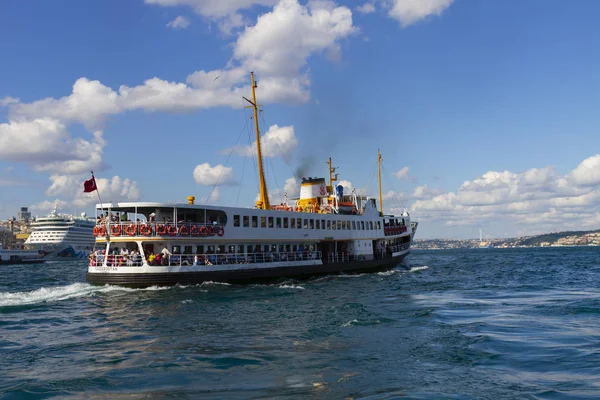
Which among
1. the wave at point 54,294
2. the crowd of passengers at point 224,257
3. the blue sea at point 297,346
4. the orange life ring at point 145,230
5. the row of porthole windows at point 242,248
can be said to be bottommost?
the blue sea at point 297,346

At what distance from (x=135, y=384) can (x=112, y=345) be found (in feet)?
15.5

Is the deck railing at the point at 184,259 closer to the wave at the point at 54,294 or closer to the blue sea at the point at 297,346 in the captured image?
the wave at the point at 54,294

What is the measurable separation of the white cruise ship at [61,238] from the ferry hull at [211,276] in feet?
343

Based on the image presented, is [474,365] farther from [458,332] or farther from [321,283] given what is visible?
[321,283]

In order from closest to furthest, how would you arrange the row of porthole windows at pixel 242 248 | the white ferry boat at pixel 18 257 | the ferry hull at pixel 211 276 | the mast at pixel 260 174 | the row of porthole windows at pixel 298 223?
the ferry hull at pixel 211 276
the row of porthole windows at pixel 242 248
the row of porthole windows at pixel 298 223
the mast at pixel 260 174
the white ferry boat at pixel 18 257

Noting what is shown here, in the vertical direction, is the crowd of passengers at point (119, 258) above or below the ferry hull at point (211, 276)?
above

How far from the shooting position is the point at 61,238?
419 feet

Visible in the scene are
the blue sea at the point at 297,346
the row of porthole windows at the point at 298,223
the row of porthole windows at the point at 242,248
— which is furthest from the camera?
the row of porthole windows at the point at 298,223

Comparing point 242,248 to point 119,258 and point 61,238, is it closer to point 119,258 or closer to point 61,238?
point 119,258

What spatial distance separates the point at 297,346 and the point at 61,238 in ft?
419

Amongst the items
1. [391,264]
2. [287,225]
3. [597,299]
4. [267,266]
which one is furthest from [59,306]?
[391,264]

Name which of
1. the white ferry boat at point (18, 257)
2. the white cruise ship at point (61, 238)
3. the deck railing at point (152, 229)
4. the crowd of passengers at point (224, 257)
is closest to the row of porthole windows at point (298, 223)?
the crowd of passengers at point (224, 257)

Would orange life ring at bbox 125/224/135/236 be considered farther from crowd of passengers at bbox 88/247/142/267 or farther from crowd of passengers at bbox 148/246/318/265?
crowd of passengers at bbox 148/246/318/265

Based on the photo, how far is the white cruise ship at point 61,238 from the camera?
12686 centimetres
